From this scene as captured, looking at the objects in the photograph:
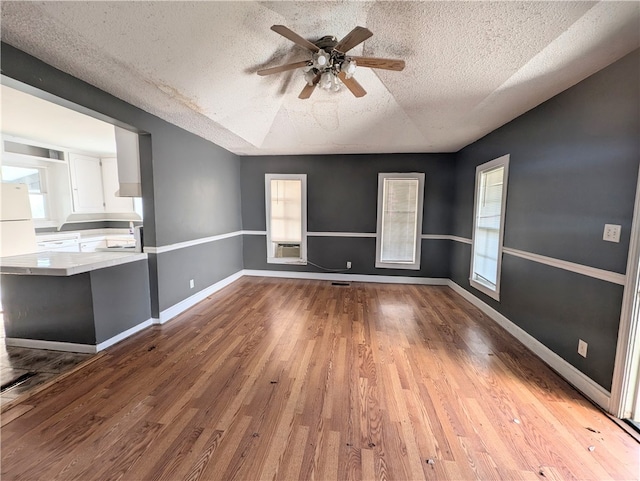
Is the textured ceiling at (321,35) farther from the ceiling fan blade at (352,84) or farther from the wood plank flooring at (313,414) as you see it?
the wood plank flooring at (313,414)

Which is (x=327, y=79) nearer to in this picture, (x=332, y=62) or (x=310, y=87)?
(x=332, y=62)

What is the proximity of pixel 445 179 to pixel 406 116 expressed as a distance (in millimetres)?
1901

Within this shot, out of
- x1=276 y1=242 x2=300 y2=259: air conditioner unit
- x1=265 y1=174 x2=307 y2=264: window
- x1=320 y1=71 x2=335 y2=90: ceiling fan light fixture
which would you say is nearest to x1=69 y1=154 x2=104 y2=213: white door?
x1=265 y1=174 x2=307 y2=264: window

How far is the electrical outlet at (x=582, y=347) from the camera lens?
1.97 metres

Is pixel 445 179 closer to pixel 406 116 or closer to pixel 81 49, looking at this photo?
pixel 406 116

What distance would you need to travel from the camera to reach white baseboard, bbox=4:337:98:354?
8.10ft

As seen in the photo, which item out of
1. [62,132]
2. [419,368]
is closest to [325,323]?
[419,368]

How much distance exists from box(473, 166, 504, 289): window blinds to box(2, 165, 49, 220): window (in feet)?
23.1

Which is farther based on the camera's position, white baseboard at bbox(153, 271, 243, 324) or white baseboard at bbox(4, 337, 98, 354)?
white baseboard at bbox(153, 271, 243, 324)

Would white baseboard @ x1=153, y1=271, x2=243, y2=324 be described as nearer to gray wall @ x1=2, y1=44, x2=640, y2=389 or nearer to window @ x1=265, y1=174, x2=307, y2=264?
gray wall @ x1=2, y1=44, x2=640, y2=389

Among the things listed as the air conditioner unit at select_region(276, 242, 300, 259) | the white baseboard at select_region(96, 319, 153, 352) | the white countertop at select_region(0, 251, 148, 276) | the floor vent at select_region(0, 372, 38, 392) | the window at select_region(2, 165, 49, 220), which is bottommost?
the floor vent at select_region(0, 372, 38, 392)

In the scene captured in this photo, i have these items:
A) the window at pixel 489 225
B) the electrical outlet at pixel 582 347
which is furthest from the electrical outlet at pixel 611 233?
the window at pixel 489 225

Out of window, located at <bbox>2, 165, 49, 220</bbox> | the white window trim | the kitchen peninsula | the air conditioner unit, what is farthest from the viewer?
the air conditioner unit

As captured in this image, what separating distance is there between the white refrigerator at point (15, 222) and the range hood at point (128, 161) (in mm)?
1429
